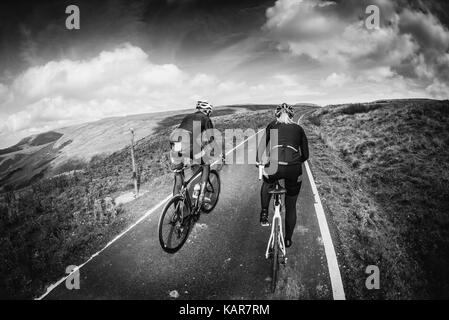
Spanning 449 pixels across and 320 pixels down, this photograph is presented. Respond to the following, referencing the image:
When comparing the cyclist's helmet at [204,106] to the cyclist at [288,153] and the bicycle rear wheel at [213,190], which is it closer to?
the cyclist at [288,153]

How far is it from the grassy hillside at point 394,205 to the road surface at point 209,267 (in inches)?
29.5

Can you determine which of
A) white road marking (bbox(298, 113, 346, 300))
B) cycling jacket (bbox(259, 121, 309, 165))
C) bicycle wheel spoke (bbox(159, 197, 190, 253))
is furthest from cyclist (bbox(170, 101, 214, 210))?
white road marking (bbox(298, 113, 346, 300))

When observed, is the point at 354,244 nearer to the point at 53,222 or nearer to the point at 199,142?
the point at 199,142

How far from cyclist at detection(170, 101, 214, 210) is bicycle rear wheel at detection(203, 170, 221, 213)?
1.49m

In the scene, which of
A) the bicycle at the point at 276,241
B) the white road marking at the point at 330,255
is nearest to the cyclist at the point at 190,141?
the bicycle at the point at 276,241

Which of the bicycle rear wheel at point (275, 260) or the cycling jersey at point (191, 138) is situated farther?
the cycling jersey at point (191, 138)

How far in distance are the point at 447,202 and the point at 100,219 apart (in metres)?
10.9

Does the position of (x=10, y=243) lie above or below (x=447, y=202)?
below

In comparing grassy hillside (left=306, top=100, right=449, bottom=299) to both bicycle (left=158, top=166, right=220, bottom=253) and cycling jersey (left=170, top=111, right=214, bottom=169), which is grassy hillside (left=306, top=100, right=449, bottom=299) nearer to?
bicycle (left=158, top=166, right=220, bottom=253)

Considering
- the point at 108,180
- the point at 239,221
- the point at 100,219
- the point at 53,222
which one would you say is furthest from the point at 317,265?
the point at 108,180

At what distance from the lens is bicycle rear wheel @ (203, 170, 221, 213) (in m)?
7.04

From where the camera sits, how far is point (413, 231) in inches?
267

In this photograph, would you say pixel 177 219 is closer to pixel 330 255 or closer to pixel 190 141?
pixel 190 141

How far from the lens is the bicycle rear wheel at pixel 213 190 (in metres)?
7.04
